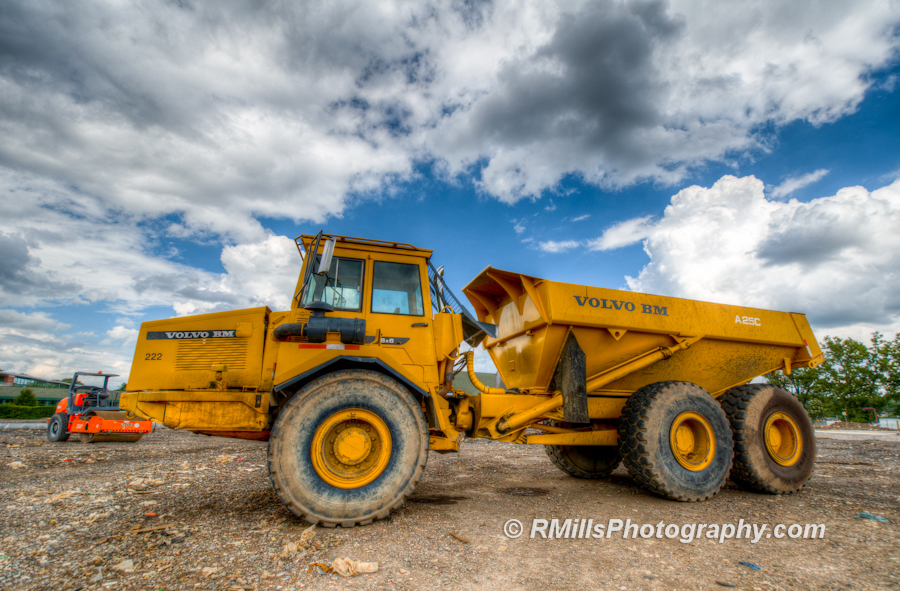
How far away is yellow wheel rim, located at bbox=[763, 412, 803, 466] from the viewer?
5297 mm

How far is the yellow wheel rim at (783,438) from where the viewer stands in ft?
17.4

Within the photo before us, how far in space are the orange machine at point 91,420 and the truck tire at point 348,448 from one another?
8.33 meters

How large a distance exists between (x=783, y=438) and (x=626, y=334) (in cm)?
259

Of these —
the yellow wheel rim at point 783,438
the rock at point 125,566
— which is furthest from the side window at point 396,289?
the yellow wheel rim at point 783,438

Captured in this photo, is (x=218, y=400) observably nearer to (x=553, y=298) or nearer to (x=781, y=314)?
(x=553, y=298)

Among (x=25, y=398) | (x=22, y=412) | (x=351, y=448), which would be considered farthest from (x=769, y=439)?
(x=25, y=398)

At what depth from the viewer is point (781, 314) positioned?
235 inches

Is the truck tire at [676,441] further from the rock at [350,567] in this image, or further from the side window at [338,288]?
the side window at [338,288]

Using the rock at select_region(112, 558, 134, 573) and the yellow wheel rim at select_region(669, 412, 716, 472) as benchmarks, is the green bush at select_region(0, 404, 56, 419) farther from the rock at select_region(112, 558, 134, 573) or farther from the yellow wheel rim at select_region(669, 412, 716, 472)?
the yellow wheel rim at select_region(669, 412, 716, 472)

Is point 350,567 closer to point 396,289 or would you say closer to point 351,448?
point 351,448

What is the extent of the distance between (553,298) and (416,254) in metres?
1.64

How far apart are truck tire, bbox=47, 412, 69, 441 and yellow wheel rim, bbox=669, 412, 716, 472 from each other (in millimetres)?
12839

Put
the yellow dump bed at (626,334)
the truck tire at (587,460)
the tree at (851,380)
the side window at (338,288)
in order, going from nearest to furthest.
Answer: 1. the side window at (338,288)
2. the yellow dump bed at (626,334)
3. the truck tire at (587,460)
4. the tree at (851,380)

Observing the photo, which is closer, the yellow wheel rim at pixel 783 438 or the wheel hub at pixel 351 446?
the wheel hub at pixel 351 446
